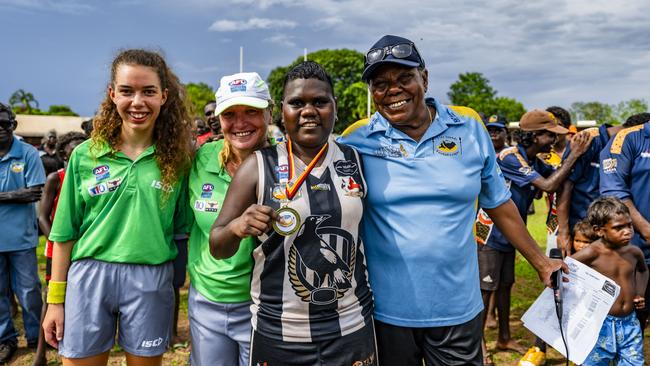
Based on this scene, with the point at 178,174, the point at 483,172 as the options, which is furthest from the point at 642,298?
the point at 178,174

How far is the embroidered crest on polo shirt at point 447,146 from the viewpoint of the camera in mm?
2396

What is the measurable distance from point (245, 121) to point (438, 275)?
1.26 metres

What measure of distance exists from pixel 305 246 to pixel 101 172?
1262 millimetres

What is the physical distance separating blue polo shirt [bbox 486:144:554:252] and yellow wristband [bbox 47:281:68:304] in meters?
3.84

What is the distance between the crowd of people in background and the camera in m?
2.09

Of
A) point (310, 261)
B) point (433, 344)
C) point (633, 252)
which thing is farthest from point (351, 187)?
point (633, 252)

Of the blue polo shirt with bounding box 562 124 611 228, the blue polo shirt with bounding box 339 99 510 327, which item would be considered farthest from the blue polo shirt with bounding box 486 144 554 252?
the blue polo shirt with bounding box 339 99 510 327

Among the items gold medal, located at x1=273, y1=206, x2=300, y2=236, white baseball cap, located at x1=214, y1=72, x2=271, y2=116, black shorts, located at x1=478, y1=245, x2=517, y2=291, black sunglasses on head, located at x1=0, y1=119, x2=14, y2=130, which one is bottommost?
black shorts, located at x1=478, y1=245, x2=517, y2=291

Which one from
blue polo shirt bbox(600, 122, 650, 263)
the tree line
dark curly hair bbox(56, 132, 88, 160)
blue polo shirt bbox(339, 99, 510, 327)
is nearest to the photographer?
blue polo shirt bbox(339, 99, 510, 327)

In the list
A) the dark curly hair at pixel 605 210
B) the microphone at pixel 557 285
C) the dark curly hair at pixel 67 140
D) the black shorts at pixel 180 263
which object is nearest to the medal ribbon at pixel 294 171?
the microphone at pixel 557 285

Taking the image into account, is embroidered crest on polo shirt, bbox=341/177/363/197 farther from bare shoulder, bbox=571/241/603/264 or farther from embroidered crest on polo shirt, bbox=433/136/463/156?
bare shoulder, bbox=571/241/603/264

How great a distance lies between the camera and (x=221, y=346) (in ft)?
8.05

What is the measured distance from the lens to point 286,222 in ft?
6.14

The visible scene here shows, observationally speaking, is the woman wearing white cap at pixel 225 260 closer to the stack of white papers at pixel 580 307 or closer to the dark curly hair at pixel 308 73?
the dark curly hair at pixel 308 73
